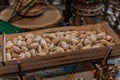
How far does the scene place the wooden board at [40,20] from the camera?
4.81ft

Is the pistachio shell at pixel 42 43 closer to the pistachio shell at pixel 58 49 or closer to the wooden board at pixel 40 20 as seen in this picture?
the pistachio shell at pixel 58 49

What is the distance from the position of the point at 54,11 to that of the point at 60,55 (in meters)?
0.84

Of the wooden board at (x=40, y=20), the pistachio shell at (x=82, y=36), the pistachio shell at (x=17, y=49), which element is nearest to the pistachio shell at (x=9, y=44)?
the pistachio shell at (x=17, y=49)

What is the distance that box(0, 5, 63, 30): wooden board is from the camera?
4.81ft

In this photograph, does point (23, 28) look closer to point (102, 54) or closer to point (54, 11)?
point (54, 11)

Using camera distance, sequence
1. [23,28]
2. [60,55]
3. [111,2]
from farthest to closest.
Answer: [111,2] → [23,28] → [60,55]

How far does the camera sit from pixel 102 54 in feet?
3.06

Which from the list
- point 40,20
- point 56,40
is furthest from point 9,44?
point 40,20

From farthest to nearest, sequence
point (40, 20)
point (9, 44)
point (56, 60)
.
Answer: point (40, 20) < point (9, 44) < point (56, 60)

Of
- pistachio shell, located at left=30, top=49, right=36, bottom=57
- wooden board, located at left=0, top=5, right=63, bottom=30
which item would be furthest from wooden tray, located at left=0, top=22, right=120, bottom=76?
wooden board, located at left=0, top=5, right=63, bottom=30

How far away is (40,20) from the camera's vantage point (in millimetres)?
1544

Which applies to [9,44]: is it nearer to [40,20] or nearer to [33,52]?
[33,52]

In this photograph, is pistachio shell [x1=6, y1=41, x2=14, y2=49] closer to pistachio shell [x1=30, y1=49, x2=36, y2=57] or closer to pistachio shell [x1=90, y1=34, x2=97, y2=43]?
pistachio shell [x1=30, y1=49, x2=36, y2=57]

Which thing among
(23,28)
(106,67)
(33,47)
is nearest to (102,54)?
(106,67)
